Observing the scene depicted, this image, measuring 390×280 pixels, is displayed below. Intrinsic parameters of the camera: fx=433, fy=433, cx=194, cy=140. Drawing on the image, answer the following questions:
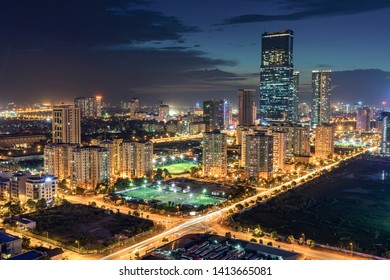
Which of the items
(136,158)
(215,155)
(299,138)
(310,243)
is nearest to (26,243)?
(310,243)

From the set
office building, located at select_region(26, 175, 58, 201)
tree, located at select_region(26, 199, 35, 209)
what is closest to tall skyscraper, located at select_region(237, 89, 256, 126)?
office building, located at select_region(26, 175, 58, 201)

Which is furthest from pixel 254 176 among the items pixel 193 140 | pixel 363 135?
pixel 363 135

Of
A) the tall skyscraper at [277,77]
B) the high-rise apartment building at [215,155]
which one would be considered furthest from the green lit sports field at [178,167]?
the tall skyscraper at [277,77]

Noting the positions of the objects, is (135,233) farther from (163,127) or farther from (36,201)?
(163,127)

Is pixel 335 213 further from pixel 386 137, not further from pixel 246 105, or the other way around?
pixel 246 105

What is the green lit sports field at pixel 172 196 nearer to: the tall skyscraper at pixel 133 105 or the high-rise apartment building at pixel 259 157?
the high-rise apartment building at pixel 259 157
